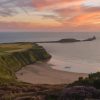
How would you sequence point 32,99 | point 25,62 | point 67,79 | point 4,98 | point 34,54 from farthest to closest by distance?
1. point 34,54
2. point 25,62
3. point 67,79
4. point 4,98
5. point 32,99

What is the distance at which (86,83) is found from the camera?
22.0m

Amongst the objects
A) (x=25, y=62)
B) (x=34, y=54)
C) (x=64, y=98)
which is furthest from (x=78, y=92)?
(x=34, y=54)

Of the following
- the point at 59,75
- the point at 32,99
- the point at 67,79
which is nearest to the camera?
the point at 32,99

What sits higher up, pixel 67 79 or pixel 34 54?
pixel 34 54

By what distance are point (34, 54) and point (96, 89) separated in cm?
9318

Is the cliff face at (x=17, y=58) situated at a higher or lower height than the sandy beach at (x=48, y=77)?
higher

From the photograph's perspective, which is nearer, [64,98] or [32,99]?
[64,98]

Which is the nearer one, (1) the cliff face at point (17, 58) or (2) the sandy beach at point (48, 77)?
(2) the sandy beach at point (48, 77)

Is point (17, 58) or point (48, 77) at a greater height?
point (17, 58)

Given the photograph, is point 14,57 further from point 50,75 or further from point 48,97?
point 48,97

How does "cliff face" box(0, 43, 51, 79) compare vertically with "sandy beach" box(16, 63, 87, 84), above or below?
above

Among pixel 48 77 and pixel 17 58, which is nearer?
pixel 48 77

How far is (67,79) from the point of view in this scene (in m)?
67.4

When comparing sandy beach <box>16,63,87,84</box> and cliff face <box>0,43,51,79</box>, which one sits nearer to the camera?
sandy beach <box>16,63,87,84</box>
